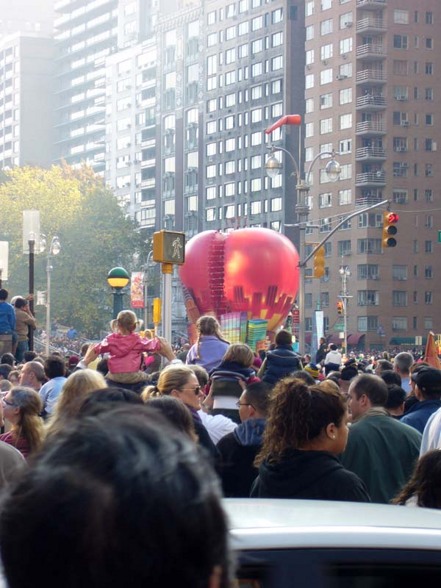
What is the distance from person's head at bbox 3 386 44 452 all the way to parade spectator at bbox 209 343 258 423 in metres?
2.79

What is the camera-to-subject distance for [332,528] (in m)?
3.18

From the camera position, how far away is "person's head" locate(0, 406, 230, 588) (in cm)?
151

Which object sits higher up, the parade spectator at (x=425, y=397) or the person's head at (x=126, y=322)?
the person's head at (x=126, y=322)

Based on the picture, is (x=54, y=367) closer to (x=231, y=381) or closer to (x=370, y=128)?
(x=231, y=381)

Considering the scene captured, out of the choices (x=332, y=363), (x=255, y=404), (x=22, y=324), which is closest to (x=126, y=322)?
(x=255, y=404)

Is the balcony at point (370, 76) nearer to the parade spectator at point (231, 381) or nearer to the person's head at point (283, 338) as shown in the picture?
the person's head at point (283, 338)

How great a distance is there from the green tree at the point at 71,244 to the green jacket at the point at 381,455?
268 ft

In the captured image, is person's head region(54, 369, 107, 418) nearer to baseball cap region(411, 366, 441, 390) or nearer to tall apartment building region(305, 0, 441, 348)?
baseball cap region(411, 366, 441, 390)

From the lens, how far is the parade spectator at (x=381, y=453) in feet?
22.9

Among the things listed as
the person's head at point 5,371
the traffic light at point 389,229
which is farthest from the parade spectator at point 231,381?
the traffic light at point 389,229

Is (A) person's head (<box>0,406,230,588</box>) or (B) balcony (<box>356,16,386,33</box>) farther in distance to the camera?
(B) balcony (<box>356,16,386,33</box>)

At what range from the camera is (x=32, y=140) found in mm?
183375

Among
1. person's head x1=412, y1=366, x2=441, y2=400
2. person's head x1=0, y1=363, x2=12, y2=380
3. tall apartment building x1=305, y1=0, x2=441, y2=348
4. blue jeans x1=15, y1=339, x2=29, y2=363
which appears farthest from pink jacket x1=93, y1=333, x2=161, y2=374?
tall apartment building x1=305, y1=0, x2=441, y2=348

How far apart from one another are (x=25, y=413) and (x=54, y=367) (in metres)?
4.05
